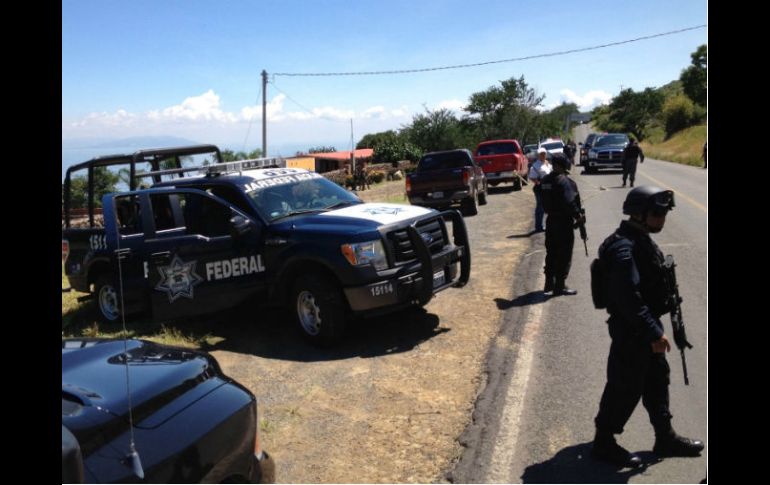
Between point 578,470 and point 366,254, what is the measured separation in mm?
→ 3085

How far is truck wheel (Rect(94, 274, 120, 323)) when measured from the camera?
25.8ft

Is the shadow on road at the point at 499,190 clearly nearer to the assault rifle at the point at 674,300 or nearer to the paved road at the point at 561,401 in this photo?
the paved road at the point at 561,401

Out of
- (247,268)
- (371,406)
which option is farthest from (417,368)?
(247,268)

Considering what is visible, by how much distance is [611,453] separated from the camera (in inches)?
156

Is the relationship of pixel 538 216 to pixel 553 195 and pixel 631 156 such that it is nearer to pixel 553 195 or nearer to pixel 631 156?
pixel 553 195

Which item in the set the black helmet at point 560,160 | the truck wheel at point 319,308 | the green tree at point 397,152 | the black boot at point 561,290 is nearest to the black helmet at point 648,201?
the truck wheel at point 319,308

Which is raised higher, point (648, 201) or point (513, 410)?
point (648, 201)

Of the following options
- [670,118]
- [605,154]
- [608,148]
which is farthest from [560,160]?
[670,118]

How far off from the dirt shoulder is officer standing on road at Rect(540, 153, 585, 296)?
670 millimetres

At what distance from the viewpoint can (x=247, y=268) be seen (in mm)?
6957

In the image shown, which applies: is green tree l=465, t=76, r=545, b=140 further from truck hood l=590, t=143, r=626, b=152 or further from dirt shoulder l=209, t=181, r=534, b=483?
dirt shoulder l=209, t=181, r=534, b=483
